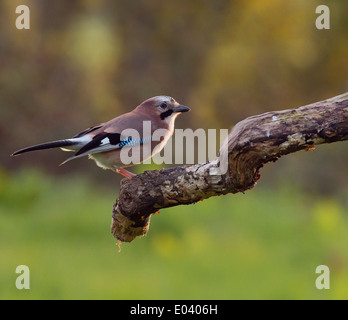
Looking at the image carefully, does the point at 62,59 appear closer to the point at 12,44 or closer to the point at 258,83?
the point at 12,44

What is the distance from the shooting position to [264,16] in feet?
58.1

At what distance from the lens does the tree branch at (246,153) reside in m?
5.81

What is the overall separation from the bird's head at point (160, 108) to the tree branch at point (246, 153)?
3.37 feet

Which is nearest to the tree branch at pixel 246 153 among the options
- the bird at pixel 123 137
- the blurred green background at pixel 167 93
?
the bird at pixel 123 137

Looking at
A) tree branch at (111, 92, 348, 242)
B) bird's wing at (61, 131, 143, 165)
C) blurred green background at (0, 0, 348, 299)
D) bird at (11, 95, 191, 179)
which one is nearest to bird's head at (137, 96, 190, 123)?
bird at (11, 95, 191, 179)

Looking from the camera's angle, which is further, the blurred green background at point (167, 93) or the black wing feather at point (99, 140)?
the blurred green background at point (167, 93)

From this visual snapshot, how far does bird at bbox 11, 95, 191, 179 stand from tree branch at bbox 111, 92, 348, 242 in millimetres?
410

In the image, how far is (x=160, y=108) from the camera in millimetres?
7742

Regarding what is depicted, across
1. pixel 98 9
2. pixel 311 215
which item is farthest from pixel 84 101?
pixel 311 215

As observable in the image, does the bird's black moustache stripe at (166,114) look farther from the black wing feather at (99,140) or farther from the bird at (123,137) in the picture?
the black wing feather at (99,140)

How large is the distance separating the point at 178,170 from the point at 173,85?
12854mm

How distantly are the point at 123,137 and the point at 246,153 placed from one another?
1643 millimetres

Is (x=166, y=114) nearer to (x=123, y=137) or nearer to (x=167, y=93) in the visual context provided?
(x=123, y=137)

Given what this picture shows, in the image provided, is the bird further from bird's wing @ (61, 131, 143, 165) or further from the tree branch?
the tree branch
